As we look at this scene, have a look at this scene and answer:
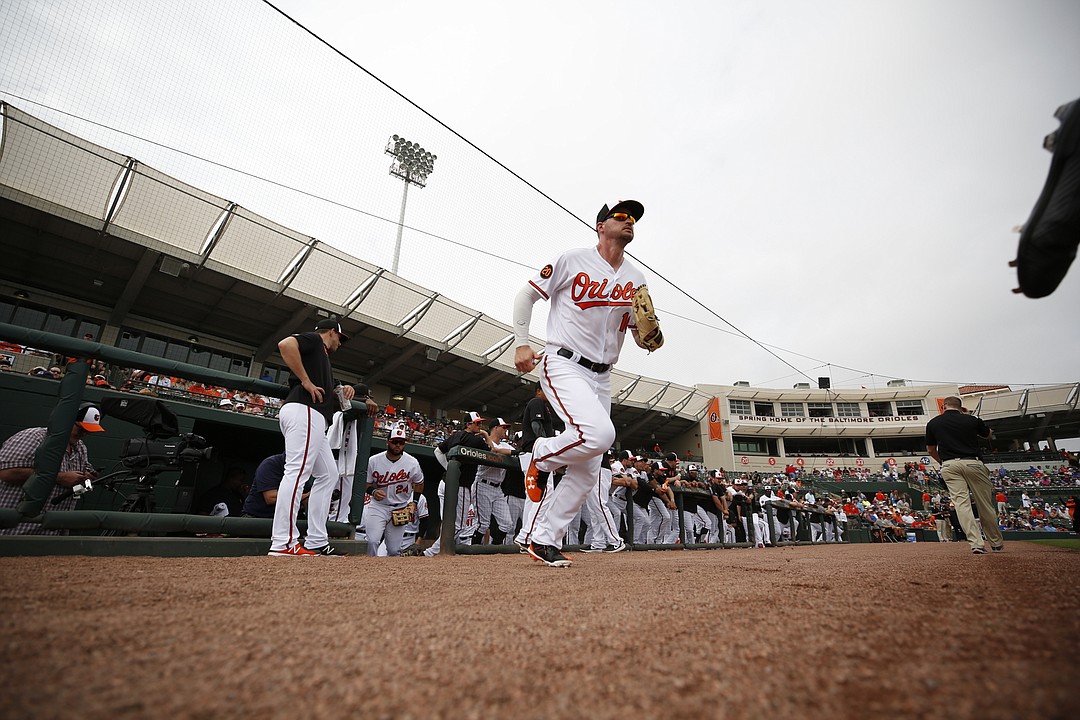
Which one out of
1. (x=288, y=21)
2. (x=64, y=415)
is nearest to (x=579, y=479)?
(x=64, y=415)

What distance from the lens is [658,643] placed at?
34.5 inches

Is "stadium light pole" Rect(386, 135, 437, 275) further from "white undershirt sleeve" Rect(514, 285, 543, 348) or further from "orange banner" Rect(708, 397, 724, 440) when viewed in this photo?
"orange banner" Rect(708, 397, 724, 440)

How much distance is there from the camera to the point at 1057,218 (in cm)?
138

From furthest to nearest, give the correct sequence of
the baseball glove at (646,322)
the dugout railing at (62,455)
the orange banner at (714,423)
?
the orange banner at (714,423) → the baseball glove at (646,322) → the dugout railing at (62,455)

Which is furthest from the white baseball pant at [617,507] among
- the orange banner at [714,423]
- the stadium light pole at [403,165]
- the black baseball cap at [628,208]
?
the orange banner at [714,423]

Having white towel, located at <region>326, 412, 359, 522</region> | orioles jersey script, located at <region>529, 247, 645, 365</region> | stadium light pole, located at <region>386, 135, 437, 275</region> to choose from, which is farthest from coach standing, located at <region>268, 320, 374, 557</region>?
stadium light pole, located at <region>386, 135, 437, 275</region>

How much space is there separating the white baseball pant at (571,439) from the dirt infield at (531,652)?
1137mm

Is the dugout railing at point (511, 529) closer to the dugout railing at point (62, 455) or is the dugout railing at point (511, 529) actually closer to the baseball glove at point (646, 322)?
the dugout railing at point (62, 455)

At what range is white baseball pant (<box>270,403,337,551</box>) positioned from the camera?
9.64ft

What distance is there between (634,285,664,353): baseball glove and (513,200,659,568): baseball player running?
0.01 metres

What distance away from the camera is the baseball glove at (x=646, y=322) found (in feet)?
9.03

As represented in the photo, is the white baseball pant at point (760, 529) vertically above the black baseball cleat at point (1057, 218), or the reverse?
the black baseball cleat at point (1057, 218)

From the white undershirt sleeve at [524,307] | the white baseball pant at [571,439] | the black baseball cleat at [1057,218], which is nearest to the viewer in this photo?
the black baseball cleat at [1057,218]

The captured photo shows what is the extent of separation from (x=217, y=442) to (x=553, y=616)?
33.0ft
